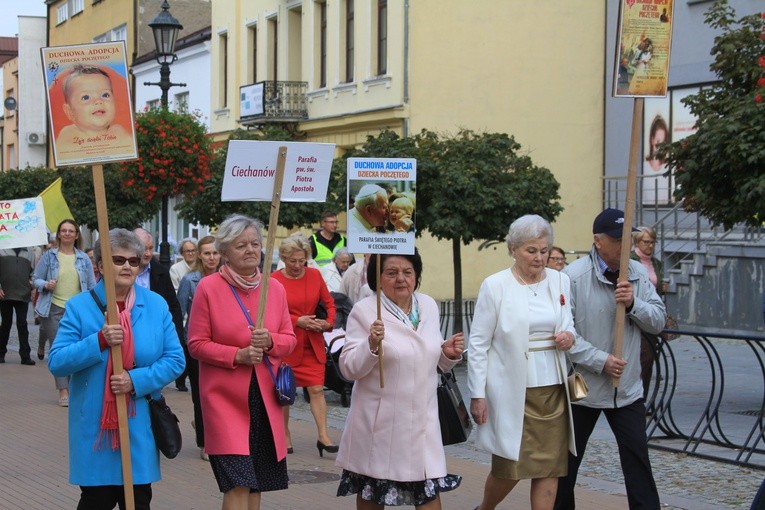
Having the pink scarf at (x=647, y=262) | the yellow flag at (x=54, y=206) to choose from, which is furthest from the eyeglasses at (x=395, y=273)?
the yellow flag at (x=54, y=206)

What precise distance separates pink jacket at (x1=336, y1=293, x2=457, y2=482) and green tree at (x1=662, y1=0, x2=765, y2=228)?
230 inches

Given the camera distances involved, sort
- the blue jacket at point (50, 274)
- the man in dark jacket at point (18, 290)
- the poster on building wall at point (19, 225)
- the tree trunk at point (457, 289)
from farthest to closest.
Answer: the man in dark jacket at point (18, 290) < the poster on building wall at point (19, 225) < the tree trunk at point (457, 289) < the blue jacket at point (50, 274)

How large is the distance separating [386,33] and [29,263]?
1396cm

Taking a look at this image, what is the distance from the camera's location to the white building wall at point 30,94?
6103 cm

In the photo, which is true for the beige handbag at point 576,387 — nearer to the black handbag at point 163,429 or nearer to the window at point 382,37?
the black handbag at point 163,429

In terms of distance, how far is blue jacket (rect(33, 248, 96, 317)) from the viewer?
14398mm

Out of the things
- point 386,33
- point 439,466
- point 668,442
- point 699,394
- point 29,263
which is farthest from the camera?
point 386,33

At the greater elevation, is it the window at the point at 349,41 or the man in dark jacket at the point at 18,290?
the window at the point at 349,41

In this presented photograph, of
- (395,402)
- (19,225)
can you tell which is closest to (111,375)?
(395,402)

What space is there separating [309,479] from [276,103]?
83.6 ft

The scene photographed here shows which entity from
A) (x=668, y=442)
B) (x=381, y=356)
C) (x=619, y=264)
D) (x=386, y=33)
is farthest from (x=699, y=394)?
(x=386, y=33)

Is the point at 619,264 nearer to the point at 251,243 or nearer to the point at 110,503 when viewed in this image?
the point at 251,243

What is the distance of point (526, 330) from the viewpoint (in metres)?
6.60

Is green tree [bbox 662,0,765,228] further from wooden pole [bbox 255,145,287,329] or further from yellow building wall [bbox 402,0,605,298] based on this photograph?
yellow building wall [bbox 402,0,605,298]
